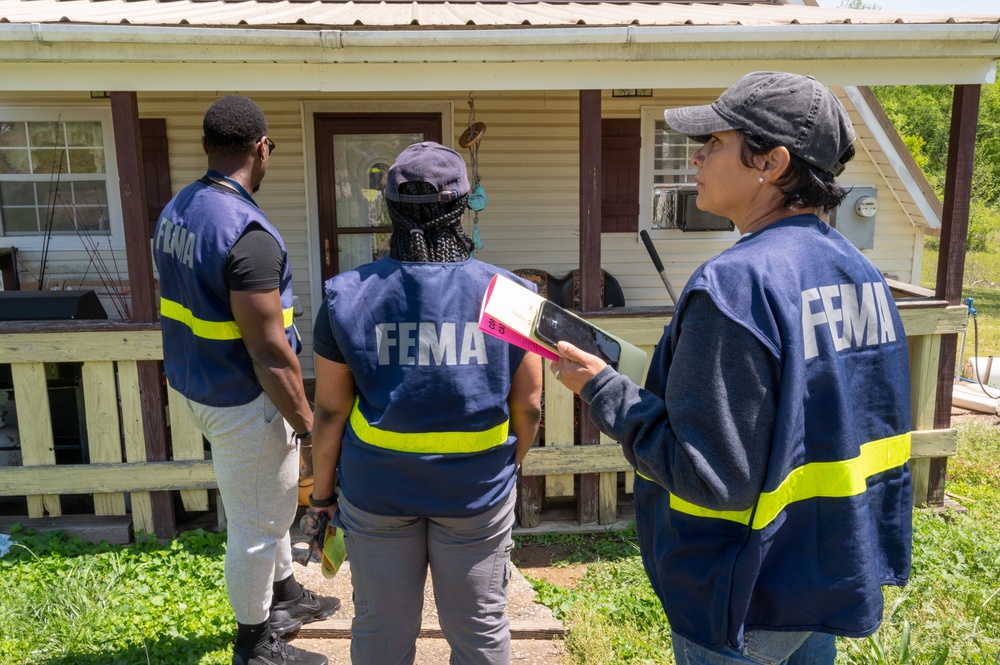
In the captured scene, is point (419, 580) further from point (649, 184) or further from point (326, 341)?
point (649, 184)

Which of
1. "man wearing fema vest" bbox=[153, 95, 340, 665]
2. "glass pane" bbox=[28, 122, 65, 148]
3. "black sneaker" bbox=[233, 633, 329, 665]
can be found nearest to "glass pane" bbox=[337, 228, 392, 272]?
"glass pane" bbox=[28, 122, 65, 148]

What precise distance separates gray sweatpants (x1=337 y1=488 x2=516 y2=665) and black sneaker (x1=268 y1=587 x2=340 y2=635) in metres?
1.09

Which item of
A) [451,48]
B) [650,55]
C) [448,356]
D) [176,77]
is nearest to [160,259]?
[448,356]

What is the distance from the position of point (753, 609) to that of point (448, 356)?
3.25ft

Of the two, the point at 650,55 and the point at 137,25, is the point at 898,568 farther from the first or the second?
the point at 137,25

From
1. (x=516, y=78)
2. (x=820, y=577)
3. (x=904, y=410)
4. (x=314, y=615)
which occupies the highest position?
(x=516, y=78)

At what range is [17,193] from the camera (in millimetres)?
6848

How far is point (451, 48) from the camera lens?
397 cm

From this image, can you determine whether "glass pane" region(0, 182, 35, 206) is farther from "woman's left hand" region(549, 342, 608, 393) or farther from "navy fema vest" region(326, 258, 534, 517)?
"woman's left hand" region(549, 342, 608, 393)

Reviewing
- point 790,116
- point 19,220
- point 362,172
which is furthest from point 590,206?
point 19,220

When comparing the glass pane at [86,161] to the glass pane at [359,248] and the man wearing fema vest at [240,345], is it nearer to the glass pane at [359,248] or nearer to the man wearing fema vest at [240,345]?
the glass pane at [359,248]

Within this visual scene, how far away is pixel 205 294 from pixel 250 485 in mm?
699

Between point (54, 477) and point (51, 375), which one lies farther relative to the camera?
point (51, 375)

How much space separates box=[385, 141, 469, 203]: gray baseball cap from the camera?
211cm
